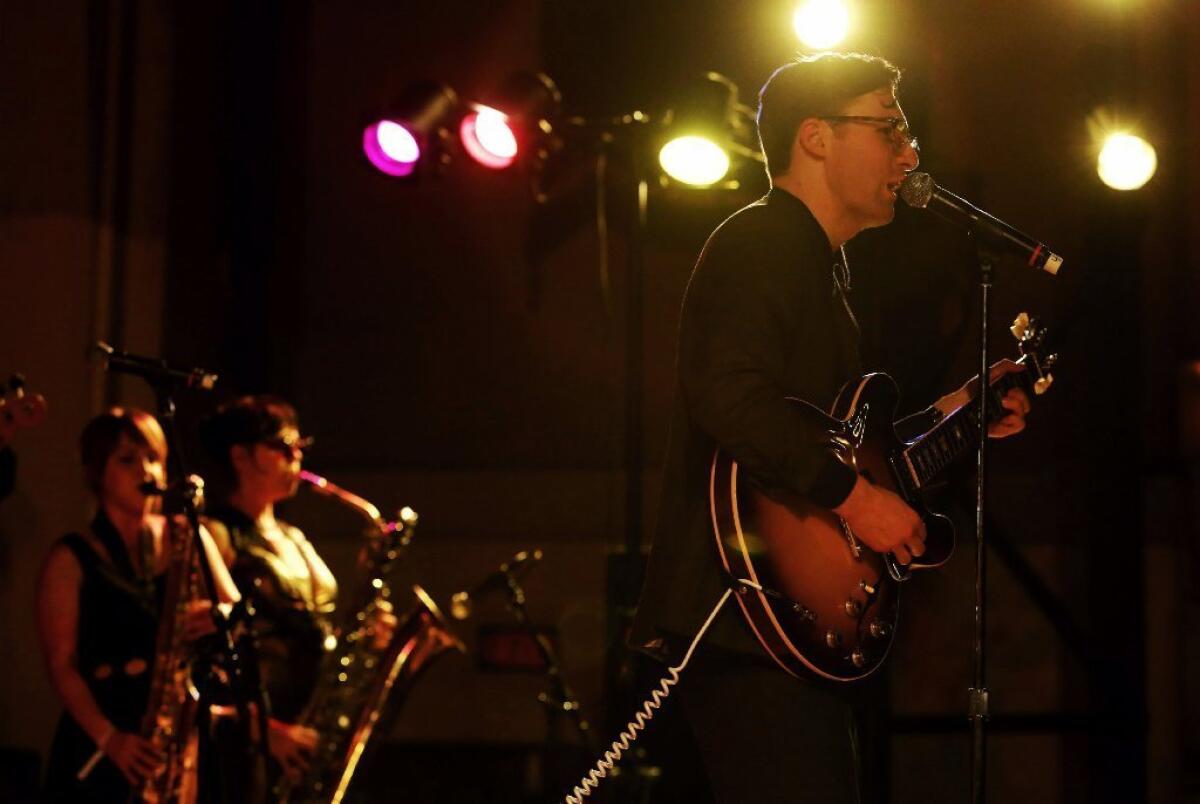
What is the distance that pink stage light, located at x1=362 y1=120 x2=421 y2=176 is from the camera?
549 cm

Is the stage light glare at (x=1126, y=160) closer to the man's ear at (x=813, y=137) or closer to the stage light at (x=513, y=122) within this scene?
the stage light at (x=513, y=122)

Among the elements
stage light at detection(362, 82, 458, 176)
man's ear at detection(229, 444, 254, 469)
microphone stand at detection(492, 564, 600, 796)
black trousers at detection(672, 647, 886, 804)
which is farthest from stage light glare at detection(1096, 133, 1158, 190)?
black trousers at detection(672, 647, 886, 804)

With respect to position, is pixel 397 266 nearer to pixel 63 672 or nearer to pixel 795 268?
pixel 63 672

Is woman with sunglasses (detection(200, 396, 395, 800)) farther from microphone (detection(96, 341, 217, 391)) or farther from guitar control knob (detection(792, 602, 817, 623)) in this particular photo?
guitar control knob (detection(792, 602, 817, 623))

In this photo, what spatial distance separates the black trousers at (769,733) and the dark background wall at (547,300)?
250 cm

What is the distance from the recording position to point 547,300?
6363 mm

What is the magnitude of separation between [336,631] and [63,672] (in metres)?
1.43

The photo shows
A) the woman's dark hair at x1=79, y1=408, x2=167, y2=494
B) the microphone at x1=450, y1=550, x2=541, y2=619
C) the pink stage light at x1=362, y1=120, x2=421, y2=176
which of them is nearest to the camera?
the woman's dark hair at x1=79, y1=408, x2=167, y2=494

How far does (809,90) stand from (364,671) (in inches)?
128

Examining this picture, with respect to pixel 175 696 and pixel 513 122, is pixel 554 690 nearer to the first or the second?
pixel 175 696

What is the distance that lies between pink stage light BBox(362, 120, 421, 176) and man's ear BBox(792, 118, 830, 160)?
2916 millimetres

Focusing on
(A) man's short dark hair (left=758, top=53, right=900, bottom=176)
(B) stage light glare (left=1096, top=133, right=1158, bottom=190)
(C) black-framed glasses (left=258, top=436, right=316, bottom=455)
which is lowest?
(C) black-framed glasses (left=258, top=436, right=316, bottom=455)

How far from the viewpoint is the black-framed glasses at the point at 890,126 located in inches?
108

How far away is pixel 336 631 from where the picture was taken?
17.4ft
